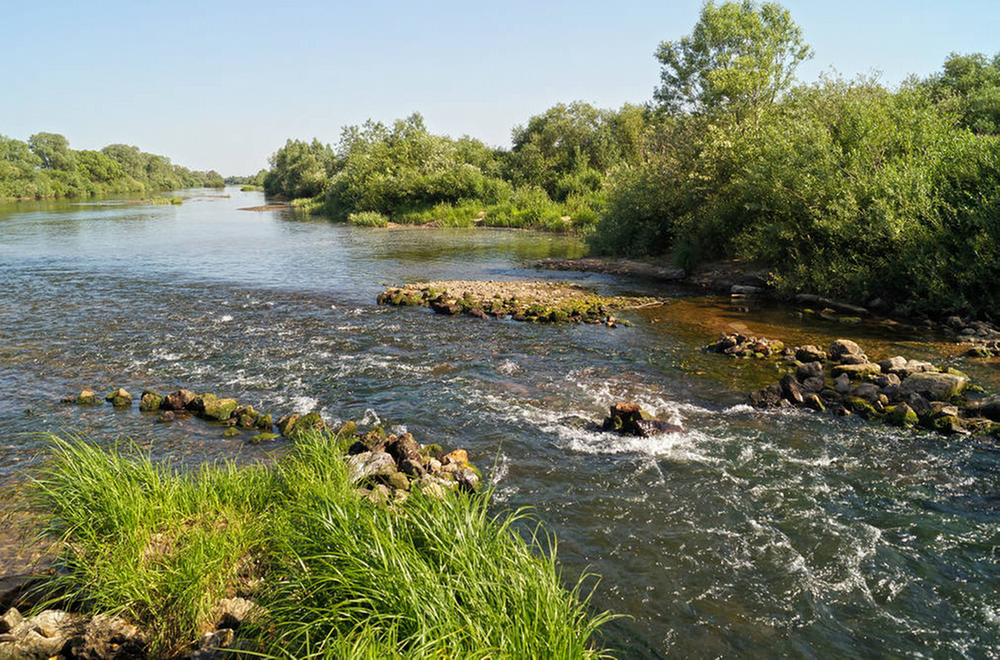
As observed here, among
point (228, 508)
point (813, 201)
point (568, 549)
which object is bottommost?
point (568, 549)

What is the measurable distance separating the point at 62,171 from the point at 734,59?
6013 inches

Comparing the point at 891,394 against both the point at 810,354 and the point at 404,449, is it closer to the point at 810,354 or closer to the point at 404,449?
the point at 810,354

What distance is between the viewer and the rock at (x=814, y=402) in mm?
12320

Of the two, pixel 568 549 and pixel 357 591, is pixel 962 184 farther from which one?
pixel 357 591

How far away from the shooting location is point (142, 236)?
49.0m

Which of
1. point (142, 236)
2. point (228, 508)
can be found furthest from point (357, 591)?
point (142, 236)

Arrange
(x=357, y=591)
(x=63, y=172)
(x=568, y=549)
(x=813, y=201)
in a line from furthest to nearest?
1. (x=63, y=172)
2. (x=813, y=201)
3. (x=568, y=549)
4. (x=357, y=591)

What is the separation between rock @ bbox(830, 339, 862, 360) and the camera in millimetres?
15383

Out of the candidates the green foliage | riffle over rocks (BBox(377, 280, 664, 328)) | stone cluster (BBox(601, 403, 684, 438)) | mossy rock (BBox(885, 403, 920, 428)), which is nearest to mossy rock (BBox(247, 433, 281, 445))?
stone cluster (BBox(601, 403, 684, 438))

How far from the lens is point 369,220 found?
2464 inches

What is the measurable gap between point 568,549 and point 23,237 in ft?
182

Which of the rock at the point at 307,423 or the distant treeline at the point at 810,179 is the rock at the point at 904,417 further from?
the rock at the point at 307,423

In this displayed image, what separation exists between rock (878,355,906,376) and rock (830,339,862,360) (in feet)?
3.30

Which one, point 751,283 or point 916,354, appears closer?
point 916,354
